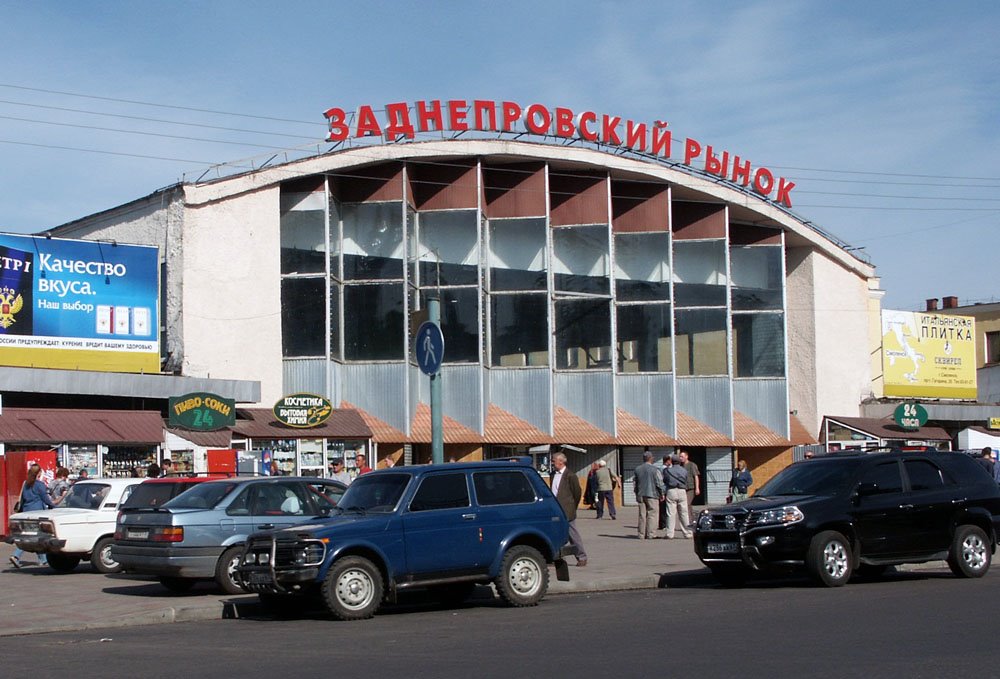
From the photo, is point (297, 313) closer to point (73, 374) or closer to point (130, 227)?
point (130, 227)

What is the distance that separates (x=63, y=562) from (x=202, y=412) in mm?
12639

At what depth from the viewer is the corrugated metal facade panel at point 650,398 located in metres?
41.2

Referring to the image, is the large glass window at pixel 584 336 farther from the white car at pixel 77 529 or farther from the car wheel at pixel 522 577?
the car wheel at pixel 522 577

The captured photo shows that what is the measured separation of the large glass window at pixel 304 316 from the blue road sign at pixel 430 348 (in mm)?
20764

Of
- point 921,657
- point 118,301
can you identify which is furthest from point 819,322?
point 921,657

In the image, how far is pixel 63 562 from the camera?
63.0 feet

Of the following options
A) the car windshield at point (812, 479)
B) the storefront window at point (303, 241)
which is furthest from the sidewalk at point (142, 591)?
the storefront window at point (303, 241)

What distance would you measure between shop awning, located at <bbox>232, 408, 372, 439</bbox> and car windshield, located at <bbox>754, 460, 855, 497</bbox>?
1976 centimetres

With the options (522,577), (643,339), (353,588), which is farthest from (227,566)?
(643,339)

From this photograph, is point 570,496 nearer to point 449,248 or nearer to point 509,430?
point 509,430

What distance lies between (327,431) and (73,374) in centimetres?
782

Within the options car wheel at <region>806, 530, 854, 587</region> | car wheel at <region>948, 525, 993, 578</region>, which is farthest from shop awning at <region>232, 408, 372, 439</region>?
car wheel at <region>948, 525, 993, 578</region>

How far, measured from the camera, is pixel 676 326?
140 ft

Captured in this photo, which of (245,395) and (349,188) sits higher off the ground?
(349,188)
